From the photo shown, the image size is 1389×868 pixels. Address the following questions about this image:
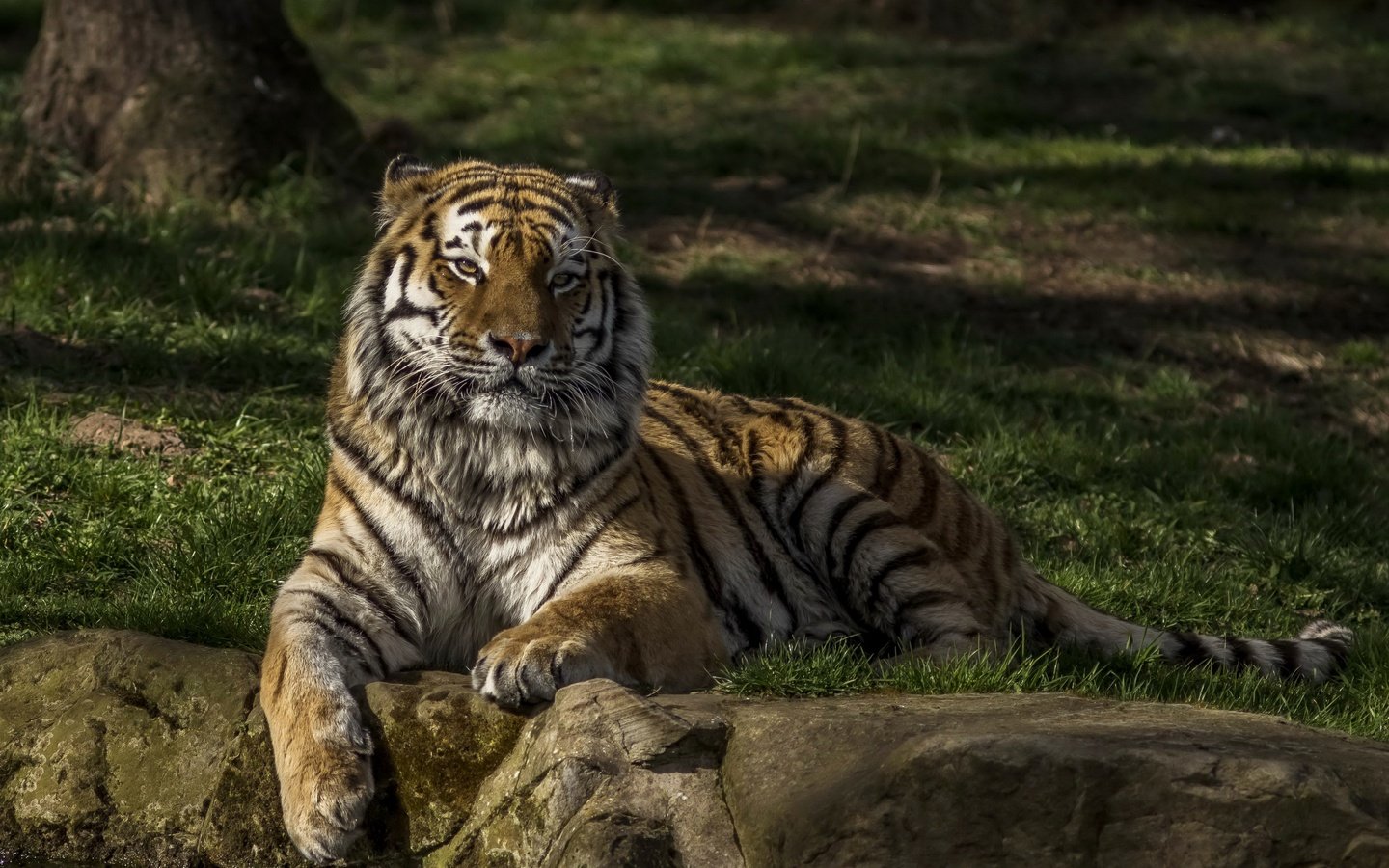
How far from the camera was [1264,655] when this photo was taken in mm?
5082

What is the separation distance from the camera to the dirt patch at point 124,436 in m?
6.18

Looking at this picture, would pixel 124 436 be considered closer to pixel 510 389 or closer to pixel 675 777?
pixel 510 389

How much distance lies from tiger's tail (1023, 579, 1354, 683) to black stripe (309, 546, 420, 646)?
2.00 meters

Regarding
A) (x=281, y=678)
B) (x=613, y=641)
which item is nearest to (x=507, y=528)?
(x=613, y=641)

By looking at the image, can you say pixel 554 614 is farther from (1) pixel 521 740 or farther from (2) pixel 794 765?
(2) pixel 794 765

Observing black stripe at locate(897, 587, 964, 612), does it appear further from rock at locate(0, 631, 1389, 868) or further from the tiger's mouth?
the tiger's mouth

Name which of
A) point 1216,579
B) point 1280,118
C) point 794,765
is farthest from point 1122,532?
point 1280,118

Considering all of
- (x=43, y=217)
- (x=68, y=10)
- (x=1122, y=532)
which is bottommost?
(x=1122, y=532)

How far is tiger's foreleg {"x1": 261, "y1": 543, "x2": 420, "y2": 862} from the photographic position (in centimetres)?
367

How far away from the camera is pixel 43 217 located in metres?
8.02

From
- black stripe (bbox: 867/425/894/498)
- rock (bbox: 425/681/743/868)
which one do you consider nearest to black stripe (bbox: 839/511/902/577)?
black stripe (bbox: 867/425/894/498)

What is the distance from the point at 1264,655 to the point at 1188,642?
23 cm

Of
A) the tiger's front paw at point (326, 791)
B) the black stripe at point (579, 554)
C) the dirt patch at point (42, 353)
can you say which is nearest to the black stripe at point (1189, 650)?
the black stripe at point (579, 554)

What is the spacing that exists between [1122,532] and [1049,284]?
3.24 metres
